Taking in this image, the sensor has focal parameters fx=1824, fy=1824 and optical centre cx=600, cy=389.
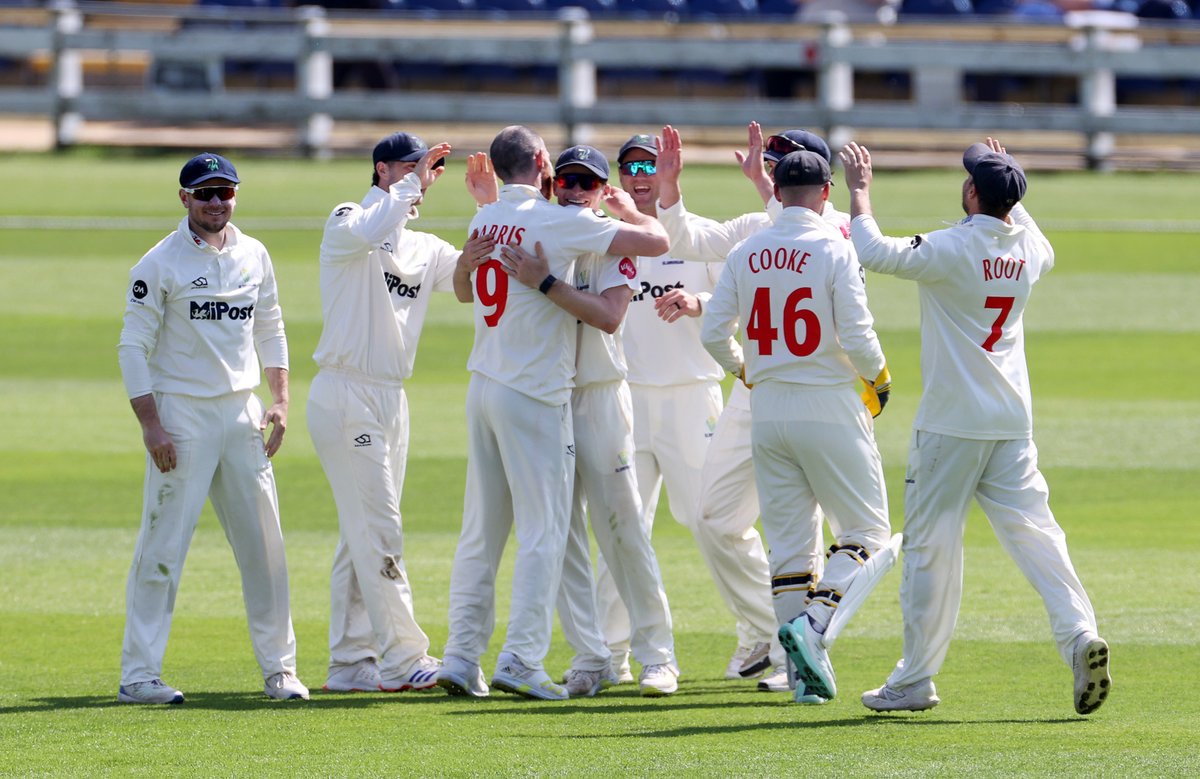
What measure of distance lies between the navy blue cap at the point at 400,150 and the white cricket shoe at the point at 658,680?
2.41m

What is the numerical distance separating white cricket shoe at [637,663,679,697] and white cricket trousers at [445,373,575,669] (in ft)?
1.62

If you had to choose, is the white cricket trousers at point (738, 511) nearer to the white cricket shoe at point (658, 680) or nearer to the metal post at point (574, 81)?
the white cricket shoe at point (658, 680)

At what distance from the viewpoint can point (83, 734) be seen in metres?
6.63

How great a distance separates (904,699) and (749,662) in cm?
131

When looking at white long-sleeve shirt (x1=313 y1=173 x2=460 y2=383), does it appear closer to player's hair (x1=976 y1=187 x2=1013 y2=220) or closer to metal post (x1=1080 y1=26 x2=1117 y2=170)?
player's hair (x1=976 y1=187 x2=1013 y2=220)

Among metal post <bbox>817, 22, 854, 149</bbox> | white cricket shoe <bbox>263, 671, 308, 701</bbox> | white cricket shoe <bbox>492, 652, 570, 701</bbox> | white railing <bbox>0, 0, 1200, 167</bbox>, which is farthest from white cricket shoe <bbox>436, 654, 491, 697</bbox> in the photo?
white railing <bbox>0, 0, 1200, 167</bbox>

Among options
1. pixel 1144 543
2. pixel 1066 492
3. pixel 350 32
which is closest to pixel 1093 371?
pixel 1066 492

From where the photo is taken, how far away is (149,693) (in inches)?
292

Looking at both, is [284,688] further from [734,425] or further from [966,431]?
[966,431]

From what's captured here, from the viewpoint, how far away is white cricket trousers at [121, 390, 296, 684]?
7527mm

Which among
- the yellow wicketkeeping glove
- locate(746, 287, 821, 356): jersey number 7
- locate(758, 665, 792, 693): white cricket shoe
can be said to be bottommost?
locate(758, 665, 792, 693): white cricket shoe

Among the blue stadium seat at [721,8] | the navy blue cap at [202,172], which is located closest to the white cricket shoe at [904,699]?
the navy blue cap at [202,172]

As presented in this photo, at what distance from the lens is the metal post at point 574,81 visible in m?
24.3

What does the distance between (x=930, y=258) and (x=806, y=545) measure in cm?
132
